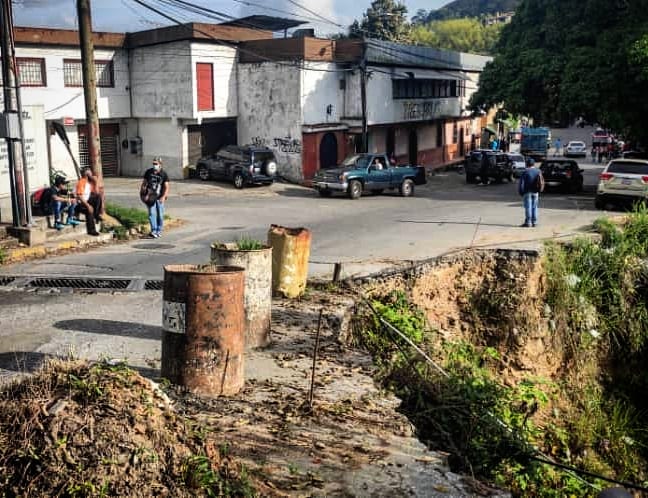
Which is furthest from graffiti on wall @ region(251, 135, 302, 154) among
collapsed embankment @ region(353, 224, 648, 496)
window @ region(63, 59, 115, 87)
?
collapsed embankment @ region(353, 224, 648, 496)

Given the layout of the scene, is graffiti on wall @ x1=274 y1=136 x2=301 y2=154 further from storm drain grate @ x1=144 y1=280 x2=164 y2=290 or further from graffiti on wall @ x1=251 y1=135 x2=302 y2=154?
storm drain grate @ x1=144 y1=280 x2=164 y2=290

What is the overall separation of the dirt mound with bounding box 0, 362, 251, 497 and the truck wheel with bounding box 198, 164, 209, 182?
1023 inches

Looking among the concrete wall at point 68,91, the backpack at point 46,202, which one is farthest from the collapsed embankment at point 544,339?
the concrete wall at point 68,91

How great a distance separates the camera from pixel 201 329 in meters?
6.87

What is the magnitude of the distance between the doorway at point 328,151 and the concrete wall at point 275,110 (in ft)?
5.39

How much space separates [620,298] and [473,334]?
3.04m

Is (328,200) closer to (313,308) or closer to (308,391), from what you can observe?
(313,308)

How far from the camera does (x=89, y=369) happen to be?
5.11 m

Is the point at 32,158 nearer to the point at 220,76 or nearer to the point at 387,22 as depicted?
the point at 220,76

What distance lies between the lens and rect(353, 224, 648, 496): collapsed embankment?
31.6ft

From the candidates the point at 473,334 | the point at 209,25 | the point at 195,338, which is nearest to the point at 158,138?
the point at 209,25

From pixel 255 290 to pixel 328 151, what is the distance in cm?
2564

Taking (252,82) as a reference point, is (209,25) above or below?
above

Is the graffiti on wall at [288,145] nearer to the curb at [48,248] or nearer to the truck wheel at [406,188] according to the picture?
the truck wheel at [406,188]
